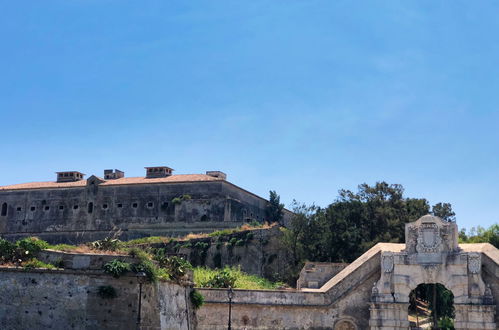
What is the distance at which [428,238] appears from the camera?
4875cm

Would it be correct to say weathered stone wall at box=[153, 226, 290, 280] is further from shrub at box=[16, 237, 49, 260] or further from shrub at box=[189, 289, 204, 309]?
shrub at box=[16, 237, 49, 260]

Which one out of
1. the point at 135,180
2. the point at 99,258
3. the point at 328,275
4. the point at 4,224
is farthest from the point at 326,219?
the point at 4,224

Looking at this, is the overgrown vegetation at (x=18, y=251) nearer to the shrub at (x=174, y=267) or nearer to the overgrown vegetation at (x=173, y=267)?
the overgrown vegetation at (x=173, y=267)

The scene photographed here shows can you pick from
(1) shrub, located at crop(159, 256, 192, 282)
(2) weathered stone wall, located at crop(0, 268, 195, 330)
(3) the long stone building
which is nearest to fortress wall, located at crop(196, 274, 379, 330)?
(1) shrub, located at crop(159, 256, 192, 282)

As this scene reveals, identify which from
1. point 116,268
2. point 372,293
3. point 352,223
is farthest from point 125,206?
point 116,268

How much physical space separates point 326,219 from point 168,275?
2690 centimetres

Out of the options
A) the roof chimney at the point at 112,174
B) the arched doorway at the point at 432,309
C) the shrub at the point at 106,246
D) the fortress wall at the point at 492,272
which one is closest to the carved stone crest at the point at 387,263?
the fortress wall at the point at 492,272

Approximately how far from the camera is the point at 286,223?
285 ft

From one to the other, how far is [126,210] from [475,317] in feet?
147

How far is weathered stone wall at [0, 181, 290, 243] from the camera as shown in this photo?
79.1 m

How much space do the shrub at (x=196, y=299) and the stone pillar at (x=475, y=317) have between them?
15704mm

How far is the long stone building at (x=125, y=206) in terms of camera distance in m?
79.3

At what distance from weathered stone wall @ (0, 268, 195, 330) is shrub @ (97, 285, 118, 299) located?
0.46ft

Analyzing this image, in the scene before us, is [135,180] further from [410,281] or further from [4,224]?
[410,281]
